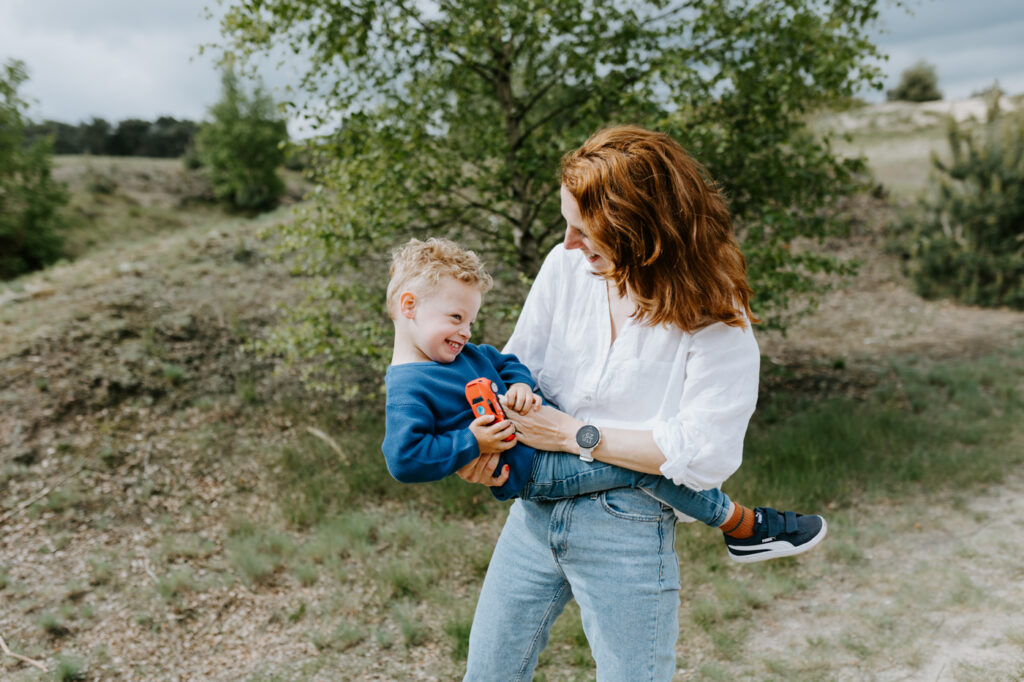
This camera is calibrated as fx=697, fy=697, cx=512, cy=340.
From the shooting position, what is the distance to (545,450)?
6.28 ft

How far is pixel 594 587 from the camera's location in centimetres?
184

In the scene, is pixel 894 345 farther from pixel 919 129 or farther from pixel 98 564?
pixel 919 129

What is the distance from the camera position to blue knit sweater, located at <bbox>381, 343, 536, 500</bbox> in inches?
70.5

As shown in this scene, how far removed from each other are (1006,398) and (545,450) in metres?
7.83

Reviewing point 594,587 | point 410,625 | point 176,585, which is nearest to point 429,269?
point 594,587

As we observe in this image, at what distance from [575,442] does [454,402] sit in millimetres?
353

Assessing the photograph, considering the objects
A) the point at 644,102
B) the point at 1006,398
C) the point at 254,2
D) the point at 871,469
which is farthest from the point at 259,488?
the point at 1006,398

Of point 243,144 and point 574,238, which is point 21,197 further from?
point 574,238

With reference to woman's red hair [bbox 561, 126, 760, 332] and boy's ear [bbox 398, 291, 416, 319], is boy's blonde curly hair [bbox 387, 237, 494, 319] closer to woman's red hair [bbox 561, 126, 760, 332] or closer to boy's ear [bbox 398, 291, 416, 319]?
boy's ear [bbox 398, 291, 416, 319]

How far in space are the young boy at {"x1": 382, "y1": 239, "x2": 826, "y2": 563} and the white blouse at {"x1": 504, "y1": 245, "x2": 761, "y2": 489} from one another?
4.7 inches

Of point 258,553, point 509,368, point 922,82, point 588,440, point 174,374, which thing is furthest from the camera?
point 922,82

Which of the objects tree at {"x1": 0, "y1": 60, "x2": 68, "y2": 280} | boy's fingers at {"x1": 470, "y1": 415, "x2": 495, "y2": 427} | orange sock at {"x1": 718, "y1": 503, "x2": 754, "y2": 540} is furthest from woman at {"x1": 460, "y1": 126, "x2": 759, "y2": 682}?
tree at {"x1": 0, "y1": 60, "x2": 68, "y2": 280}

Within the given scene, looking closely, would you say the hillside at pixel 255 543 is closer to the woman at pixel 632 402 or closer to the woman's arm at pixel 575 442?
the woman at pixel 632 402

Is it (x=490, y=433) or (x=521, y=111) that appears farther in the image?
(x=521, y=111)
